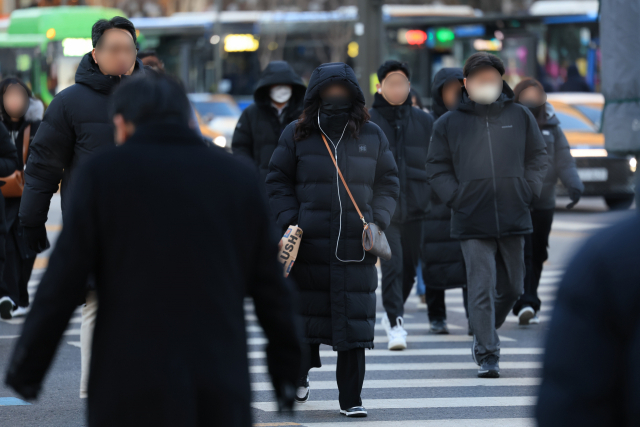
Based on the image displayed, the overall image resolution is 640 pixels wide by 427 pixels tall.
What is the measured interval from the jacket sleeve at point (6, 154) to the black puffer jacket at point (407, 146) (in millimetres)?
2668

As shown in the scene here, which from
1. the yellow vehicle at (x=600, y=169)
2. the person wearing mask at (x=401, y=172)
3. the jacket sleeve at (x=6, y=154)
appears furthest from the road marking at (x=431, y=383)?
the yellow vehicle at (x=600, y=169)

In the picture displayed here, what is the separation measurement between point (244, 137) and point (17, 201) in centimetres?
199

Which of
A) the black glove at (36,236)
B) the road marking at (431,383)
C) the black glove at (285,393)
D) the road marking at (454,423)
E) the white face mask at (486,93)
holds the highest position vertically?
the white face mask at (486,93)

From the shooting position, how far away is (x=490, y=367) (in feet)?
21.2

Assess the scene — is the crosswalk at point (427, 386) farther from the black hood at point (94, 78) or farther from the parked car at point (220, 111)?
the parked car at point (220, 111)

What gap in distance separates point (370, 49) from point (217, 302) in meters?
11.0

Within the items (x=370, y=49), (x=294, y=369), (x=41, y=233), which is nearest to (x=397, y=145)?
(x=41, y=233)

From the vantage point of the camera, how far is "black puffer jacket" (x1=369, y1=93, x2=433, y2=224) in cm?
773

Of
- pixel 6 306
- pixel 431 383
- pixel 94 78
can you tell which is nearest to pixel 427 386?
pixel 431 383

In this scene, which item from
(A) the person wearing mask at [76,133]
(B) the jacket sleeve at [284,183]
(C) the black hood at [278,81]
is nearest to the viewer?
(A) the person wearing mask at [76,133]

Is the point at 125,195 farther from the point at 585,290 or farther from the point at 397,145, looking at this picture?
the point at 397,145

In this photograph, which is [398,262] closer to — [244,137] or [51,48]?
[244,137]

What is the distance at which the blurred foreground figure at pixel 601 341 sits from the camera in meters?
1.84

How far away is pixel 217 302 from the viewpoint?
104 inches
